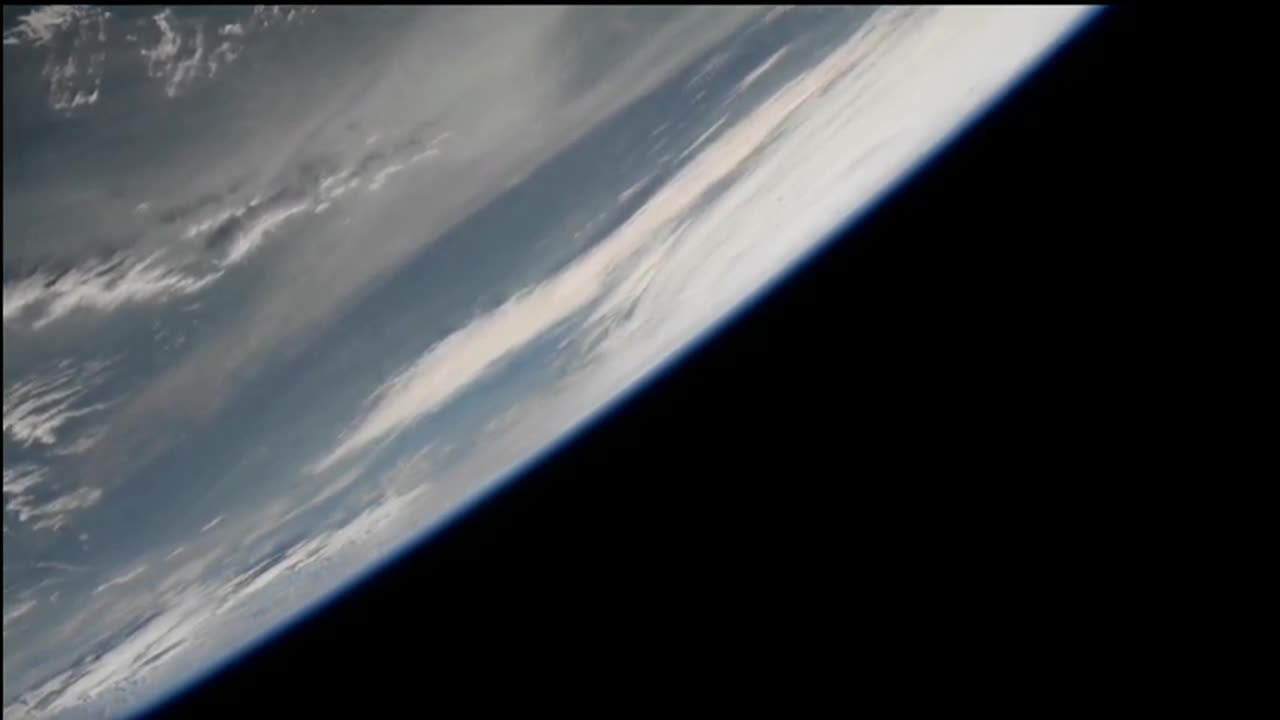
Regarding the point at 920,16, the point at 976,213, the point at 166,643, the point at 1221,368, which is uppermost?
the point at 920,16

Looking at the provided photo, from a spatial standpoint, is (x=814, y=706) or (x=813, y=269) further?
(x=813, y=269)

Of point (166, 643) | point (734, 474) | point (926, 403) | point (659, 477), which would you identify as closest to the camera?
point (926, 403)

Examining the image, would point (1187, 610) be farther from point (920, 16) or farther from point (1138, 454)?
point (920, 16)

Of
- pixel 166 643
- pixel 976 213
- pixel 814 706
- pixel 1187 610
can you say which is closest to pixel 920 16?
pixel 976 213

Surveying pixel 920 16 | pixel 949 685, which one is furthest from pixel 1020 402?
pixel 920 16

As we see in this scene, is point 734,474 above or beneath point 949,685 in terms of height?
above

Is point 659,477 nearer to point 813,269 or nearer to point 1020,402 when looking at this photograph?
point 1020,402

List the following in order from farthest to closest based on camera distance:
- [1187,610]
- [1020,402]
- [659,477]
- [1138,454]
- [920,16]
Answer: [920,16], [659,477], [1020,402], [1138,454], [1187,610]
